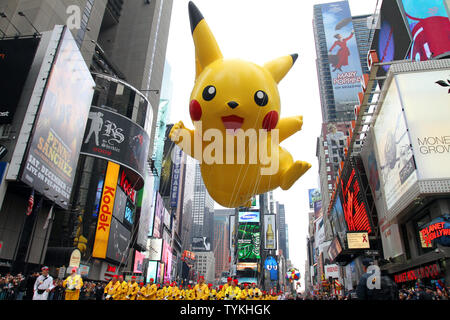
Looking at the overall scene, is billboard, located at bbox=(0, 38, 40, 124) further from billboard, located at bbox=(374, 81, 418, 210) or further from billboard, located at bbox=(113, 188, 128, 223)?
billboard, located at bbox=(374, 81, 418, 210)

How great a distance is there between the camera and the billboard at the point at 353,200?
20.8 meters

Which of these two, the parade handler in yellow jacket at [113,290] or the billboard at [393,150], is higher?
the billboard at [393,150]

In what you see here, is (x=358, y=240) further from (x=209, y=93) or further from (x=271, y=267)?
(x=271, y=267)

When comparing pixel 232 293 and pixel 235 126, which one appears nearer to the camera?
pixel 235 126

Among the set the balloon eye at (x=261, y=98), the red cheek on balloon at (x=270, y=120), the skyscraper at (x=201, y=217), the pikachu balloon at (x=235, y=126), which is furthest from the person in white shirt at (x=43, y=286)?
the skyscraper at (x=201, y=217)

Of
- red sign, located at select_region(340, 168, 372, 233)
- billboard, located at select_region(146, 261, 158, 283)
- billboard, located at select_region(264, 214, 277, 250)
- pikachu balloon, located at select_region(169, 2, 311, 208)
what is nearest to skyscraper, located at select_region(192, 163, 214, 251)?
billboard, located at select_region(264, 214, 277, 250)

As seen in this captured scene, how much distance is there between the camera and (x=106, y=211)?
2852 cm

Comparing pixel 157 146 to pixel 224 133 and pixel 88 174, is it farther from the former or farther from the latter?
pixel 224 133

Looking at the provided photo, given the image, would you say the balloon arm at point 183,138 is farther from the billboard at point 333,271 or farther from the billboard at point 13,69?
the billboard at point 333,271

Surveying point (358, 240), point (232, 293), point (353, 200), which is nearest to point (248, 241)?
point (353, 200)

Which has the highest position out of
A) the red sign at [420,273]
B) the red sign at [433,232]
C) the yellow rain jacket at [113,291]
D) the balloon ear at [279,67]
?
the balloon ear at [279,67]

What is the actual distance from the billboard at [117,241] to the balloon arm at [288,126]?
25938mm

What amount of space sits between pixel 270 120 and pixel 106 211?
26624mm

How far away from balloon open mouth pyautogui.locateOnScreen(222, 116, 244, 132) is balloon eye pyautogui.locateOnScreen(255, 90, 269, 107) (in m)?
0.41
